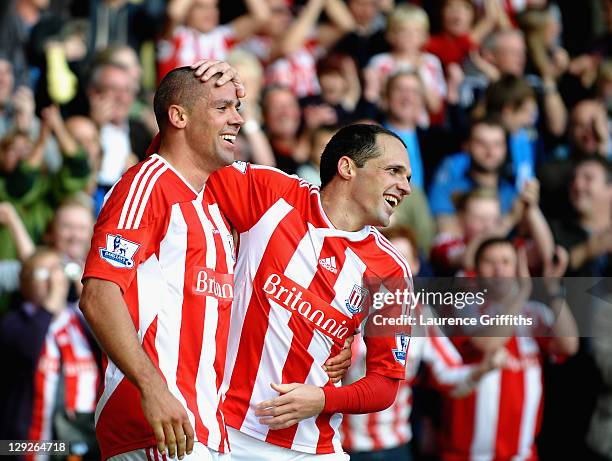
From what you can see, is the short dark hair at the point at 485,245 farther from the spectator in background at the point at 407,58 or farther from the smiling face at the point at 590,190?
the spectator in background at the point at 407,58

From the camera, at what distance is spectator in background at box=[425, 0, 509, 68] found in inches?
470

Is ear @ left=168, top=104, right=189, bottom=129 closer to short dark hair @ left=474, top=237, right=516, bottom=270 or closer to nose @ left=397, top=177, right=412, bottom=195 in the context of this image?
nose @ left=397, top=177, right=412, bottom=195

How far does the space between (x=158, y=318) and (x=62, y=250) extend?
3.94 metres

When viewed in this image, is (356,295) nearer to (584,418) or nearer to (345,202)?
(345,202)

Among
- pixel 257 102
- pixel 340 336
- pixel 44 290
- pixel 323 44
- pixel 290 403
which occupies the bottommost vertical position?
pixel 290 403

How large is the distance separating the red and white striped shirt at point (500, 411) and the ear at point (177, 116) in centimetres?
387

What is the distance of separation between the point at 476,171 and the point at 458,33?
248 centimetres

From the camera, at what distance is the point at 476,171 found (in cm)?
1013

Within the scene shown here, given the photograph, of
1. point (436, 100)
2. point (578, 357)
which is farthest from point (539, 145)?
point (578, 357)

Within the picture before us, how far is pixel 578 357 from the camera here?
8.60 meters

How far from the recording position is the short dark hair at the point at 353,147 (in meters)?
5.71

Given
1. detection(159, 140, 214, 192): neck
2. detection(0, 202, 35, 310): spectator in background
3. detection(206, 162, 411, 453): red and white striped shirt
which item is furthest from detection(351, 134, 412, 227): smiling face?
detection(0, 202, 35, 310): spectator in background

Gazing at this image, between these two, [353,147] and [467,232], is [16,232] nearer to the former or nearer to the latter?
[467,232]

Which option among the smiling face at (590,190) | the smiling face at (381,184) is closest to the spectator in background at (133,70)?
the smiling face at (590,190)
